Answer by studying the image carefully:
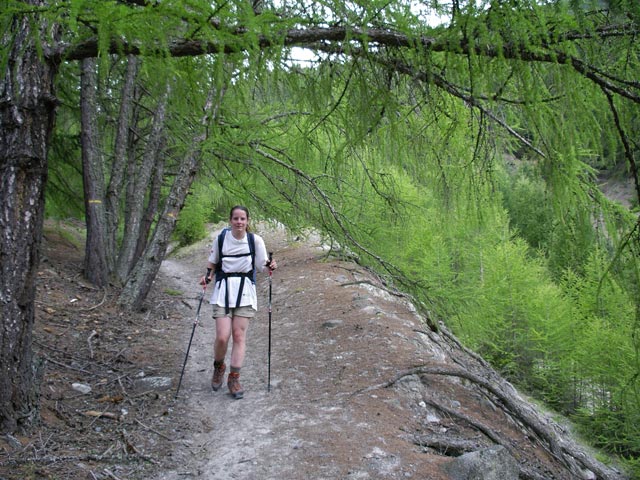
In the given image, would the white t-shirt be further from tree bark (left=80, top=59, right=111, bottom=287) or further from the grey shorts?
tree bark (left=80, top=59, right=111, bottom=287)

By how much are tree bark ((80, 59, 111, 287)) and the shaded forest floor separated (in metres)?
0.39

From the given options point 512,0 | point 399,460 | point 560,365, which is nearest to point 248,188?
point 399,460

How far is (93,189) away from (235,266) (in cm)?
437

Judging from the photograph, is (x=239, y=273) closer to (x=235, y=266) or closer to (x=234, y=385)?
(x=235, y=266)

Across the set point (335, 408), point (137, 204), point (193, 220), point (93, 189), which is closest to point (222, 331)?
point (335, 408)

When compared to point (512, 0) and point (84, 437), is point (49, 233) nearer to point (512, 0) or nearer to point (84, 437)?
point (84, 437)

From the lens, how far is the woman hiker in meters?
4.80

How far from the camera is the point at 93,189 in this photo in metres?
7.97

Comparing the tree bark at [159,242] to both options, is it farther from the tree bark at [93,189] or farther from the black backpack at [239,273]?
the black backpack at [239,273]

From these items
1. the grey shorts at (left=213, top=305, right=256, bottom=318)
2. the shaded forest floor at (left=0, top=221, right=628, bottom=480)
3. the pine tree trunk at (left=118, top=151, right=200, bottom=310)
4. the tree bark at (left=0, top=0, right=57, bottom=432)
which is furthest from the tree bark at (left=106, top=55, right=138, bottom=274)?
the tree bark at (left=0, top=0, right=57, bottom=432)

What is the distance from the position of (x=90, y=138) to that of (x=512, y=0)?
7.19 m

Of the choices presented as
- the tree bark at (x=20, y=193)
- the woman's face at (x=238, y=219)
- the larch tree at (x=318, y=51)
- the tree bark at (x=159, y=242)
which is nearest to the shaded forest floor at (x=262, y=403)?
the tree bark at (x=159, y=242)

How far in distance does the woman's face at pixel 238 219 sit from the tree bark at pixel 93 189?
4.22 m

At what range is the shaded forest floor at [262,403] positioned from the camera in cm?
343
